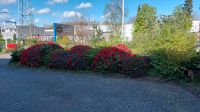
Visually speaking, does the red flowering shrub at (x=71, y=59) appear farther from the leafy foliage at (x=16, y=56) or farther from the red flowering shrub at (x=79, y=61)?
the leafy foliage at (x=16, y=56)

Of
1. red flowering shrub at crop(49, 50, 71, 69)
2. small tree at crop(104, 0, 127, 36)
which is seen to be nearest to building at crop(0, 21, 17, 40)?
small tree at crop(104, 0, 127, 36)

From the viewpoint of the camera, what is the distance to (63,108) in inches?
208

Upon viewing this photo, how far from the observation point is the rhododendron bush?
29.8 ft

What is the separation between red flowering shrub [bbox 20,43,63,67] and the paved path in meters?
2.96

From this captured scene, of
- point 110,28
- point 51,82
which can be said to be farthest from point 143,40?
point 110,28

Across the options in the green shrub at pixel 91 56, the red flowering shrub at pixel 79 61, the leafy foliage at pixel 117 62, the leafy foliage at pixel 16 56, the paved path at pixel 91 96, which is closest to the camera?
the paved path at pixel 91 96

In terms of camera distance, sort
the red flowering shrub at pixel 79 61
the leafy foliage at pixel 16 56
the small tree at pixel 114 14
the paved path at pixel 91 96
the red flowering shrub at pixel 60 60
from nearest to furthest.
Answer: the paved path at pixel 91 96, the red flowering shrub at pixel 79 61, the red flowering shrub at pixel 60 60, the leafy foliage at pixel 16 56, the small tree at pixel 114 14

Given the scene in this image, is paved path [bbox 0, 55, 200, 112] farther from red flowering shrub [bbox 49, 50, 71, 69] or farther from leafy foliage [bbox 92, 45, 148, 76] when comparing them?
red flowering shrub [bbox 49, 50, 71, 69]

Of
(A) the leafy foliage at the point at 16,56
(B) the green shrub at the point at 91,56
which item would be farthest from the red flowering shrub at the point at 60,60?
(A) the leafy foliage at the point at 16,56

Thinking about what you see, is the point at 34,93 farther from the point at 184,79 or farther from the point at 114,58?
the point at 184,79

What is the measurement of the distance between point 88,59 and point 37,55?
9.93ft

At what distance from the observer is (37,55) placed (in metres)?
11.7

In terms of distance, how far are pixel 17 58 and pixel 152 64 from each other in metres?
7.95

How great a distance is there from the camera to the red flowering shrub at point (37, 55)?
38.3ft
